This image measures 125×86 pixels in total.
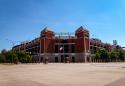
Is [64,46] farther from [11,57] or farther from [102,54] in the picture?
[11,57]

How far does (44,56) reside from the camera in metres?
136

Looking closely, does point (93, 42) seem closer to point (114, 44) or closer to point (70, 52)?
point (70, 52)

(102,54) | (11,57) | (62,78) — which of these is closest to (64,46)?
(102,54)

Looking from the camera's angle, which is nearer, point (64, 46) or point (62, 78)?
point (62, 78)

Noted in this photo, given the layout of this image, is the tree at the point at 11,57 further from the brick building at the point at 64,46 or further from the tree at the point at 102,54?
the tree at the point at 102,54

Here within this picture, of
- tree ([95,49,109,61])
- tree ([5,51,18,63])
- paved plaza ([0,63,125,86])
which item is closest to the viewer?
paved plaza ([0,63,125,86])

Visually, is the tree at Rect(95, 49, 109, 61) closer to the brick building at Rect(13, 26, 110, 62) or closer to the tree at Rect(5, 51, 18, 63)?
the brick building at Rect(13, 26, 110, 62)

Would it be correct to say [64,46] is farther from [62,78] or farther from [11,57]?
[62,78]

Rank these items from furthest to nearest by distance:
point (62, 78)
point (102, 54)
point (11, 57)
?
1. point (102, 54)
2. point (11, 57)
3. point (62, 78)

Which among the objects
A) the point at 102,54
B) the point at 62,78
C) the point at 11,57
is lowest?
the point at 62,78

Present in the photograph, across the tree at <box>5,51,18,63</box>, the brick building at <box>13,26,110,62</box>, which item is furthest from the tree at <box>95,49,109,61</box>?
the tree at <box>5,51,18,63</box>

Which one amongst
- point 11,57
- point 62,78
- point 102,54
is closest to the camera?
point 62,78

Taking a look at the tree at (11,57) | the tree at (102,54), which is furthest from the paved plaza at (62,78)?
the tree at (102,54)

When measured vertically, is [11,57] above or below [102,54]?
below
